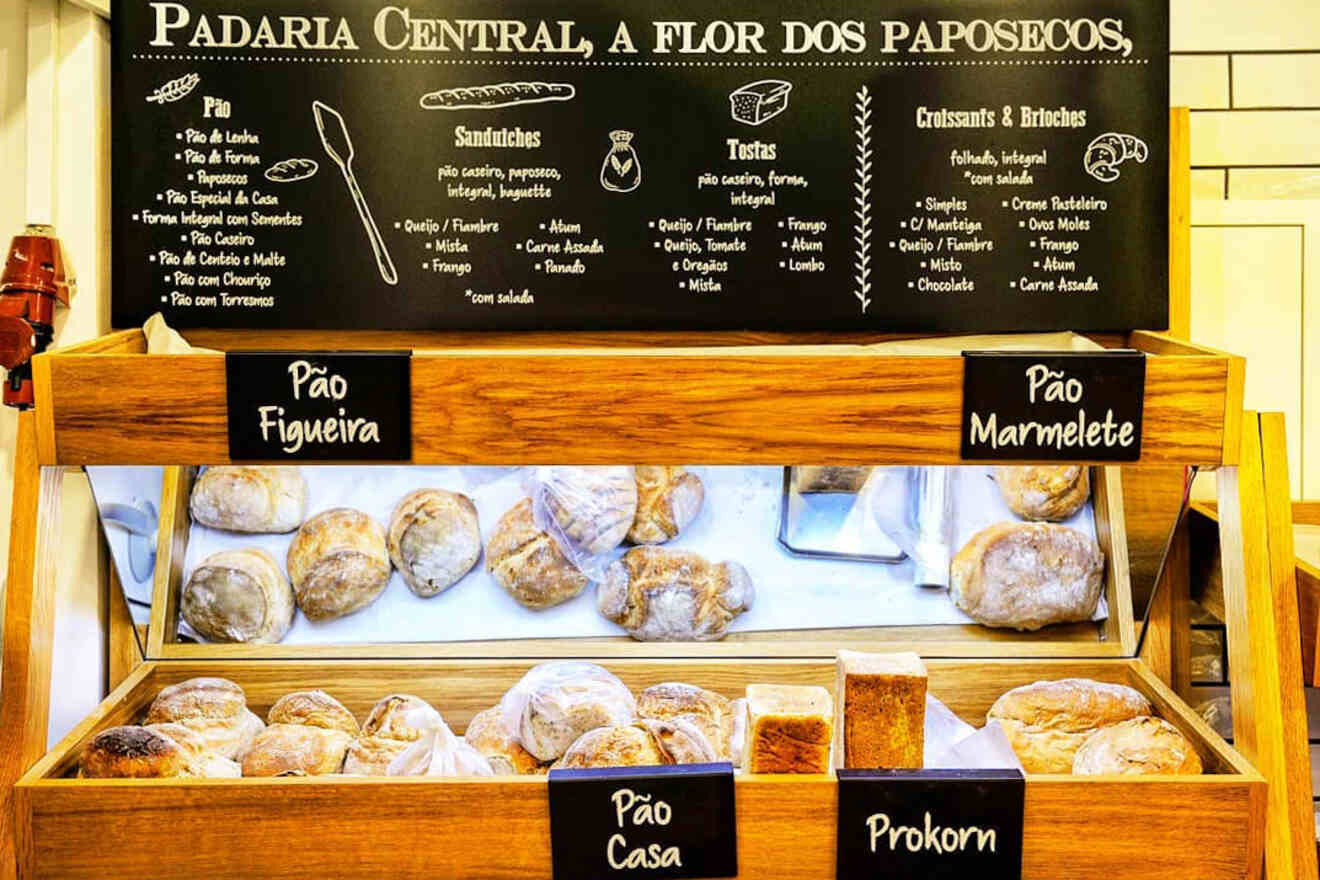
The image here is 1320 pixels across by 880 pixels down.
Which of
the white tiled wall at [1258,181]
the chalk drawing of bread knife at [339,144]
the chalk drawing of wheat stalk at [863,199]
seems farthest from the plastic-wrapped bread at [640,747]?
the white tiled wall at [1258,181]

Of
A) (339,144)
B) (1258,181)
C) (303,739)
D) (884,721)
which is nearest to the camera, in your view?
(884,721)

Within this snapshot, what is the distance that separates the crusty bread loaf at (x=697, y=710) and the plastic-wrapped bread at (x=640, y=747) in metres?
0.11

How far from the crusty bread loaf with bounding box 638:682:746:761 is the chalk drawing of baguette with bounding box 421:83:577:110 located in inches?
41.0

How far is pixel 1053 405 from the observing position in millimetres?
1480

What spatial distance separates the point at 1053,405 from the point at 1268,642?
41cm

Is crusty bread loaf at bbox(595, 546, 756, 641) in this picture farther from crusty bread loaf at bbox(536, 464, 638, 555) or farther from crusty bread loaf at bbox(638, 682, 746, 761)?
crusty bread loaf at bbox(638, 682, 746, 761)

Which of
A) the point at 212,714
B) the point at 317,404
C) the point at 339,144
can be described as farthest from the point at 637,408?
the point at 339,144

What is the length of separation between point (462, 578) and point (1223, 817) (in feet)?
3.91

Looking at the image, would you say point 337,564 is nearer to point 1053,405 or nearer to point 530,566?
point 530,566

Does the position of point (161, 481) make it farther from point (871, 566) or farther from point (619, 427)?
point (871, 566)

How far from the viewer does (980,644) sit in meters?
1.97

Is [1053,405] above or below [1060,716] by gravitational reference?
above

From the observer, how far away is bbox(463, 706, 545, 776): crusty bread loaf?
1694 mm

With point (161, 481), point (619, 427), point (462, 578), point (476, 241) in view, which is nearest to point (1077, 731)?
point (619, 427)
